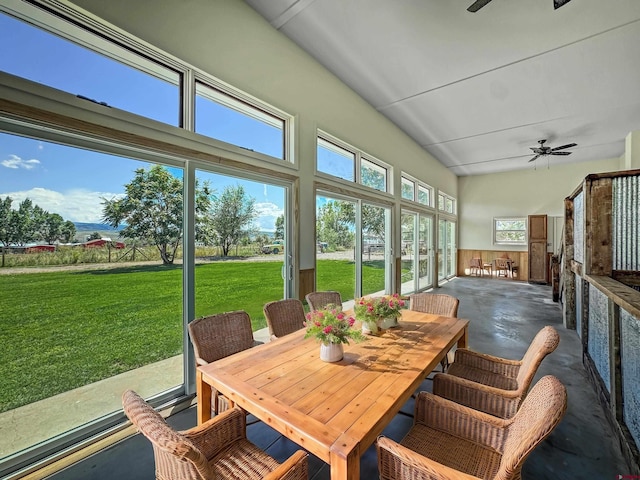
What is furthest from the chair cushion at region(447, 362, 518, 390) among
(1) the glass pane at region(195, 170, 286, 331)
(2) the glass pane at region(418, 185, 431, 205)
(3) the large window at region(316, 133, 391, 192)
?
(2) the glass pane at region(418, 185, 431, 205)

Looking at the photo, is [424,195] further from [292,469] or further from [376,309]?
[292,469]

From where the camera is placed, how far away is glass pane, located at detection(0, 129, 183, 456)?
1.82m

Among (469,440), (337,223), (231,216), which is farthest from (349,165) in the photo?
(469,440)

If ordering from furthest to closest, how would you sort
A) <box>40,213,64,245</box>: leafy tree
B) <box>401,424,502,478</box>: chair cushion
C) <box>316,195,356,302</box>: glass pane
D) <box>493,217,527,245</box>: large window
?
<box>493,217,527,245</box>: large window < <box>316,195,356,302</box>: glass pane < <box>40,213,64,245</box>: leafy tree < <box>401,424,502,478</box>: chair cushion

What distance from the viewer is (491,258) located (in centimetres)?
1031

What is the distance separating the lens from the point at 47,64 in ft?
6.22

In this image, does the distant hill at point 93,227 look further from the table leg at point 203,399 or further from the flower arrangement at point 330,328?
the flower arrangement at point 330,328

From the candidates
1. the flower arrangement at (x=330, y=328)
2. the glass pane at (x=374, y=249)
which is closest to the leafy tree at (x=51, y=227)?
the flower arrangement at (x=330, y=328)

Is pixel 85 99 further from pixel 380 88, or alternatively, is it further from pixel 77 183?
pixel 380 88

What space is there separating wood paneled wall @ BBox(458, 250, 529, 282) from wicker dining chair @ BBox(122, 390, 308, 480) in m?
10.8

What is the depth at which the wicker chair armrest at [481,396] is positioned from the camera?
1.62 m

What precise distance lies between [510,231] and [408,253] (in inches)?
220

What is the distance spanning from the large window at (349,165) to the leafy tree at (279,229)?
1.01 meters

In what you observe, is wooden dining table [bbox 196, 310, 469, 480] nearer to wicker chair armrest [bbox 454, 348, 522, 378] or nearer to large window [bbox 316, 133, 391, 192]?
wicker chair armrest [bbox 454, 348, 522, 378]
